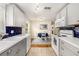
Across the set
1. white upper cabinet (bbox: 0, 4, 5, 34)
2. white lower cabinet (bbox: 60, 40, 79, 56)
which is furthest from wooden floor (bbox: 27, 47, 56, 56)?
white lower cabinet (bbox: 60, 40, 79, 56)

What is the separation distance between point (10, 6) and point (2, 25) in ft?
1.94

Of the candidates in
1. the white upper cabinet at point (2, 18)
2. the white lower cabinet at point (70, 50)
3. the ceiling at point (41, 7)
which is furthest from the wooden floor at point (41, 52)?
the ceiling at point (41, 7)

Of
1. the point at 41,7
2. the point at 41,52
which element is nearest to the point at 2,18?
the point at 41,7

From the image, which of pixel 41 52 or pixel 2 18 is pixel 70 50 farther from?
pixel 41 52

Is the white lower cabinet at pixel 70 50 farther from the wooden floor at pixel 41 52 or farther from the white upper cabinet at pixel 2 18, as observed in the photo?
the white upper cabinet at pixel 2 18

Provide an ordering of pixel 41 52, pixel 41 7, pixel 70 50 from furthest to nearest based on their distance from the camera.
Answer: pixel 41 52, pixel 41 7, pixel 70 50

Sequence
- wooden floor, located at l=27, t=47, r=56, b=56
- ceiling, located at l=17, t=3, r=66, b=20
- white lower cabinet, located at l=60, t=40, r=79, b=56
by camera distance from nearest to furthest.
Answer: white lower cabinet, located at l=60, t=40, r=79, b=56, ceiling, located at l=17, t=3, r=66, b=20, wooden floor, located at l=27, t=47, r=56, b=56

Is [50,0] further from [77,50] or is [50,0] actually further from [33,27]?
[33,27]

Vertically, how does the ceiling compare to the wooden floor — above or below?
above

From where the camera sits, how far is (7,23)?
311 cm

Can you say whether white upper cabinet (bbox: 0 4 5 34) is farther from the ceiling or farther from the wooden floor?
the wooden floor

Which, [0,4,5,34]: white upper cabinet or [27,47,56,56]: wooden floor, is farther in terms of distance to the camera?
[27,47,56,56]: wooden floor

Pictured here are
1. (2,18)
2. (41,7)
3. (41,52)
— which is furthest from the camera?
(41,52)

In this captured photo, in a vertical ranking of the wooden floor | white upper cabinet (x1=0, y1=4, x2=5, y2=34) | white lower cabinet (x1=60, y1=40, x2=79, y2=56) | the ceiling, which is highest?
the ceiling
